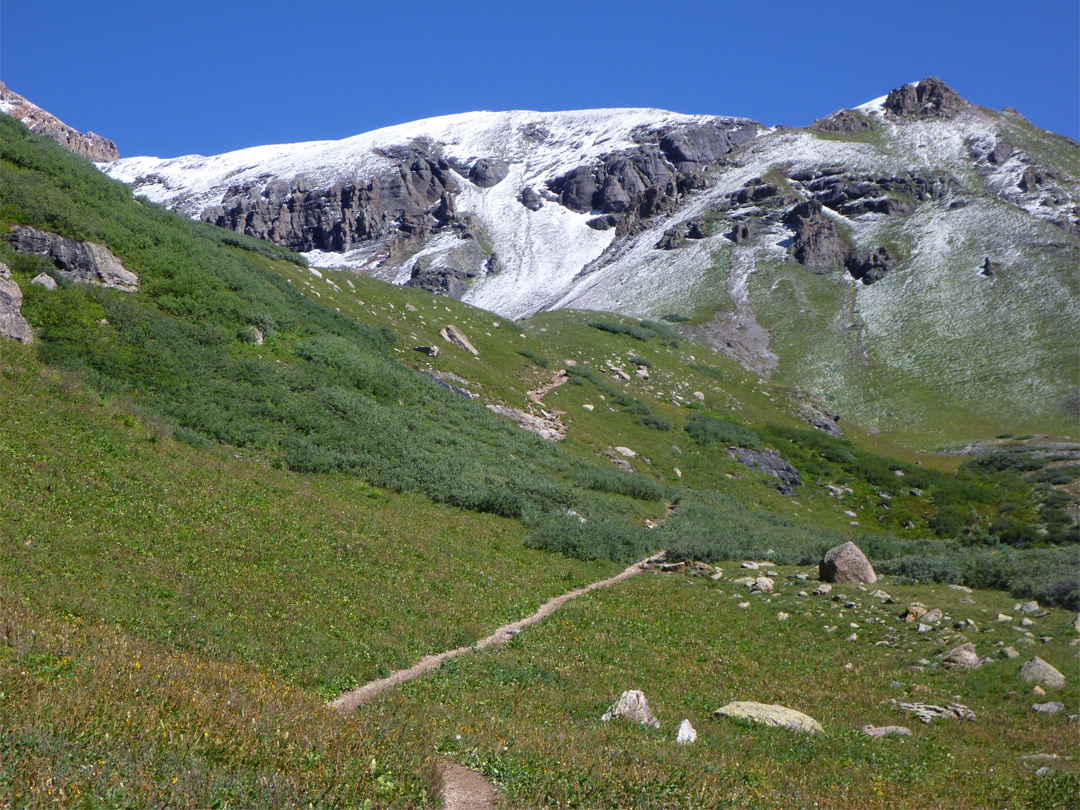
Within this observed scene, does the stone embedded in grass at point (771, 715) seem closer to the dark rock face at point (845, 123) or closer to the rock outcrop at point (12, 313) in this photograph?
the rock outcrop at point (12, 313)

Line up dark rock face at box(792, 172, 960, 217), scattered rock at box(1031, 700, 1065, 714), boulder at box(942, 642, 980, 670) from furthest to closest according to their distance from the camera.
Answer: dark rock face at box(792, 172, 960, 217)
boulder at box(942, 642, 980, 670)
scattered rock at box(1031, 700, 1065, 714)

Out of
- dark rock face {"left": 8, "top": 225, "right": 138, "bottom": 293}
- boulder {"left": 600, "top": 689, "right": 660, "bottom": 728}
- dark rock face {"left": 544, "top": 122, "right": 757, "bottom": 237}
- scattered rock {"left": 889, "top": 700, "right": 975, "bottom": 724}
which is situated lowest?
boulder {"left": 600, "top": 689, "right": 660, "bottom": 728}

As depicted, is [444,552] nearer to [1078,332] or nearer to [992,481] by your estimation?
[992,481]

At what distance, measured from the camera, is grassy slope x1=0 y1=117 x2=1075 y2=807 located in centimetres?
552

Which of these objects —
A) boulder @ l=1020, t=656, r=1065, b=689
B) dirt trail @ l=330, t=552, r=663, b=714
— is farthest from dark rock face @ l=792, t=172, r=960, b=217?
boulder @ l=1020, t=656, r=1065, b=689

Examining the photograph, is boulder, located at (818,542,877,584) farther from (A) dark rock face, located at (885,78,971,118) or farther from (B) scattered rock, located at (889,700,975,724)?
(A) dark rock face, located at (885,78,971,118)

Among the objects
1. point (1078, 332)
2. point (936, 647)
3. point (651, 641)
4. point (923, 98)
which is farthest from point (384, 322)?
point (923, 98)

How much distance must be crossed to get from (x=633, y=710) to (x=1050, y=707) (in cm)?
719

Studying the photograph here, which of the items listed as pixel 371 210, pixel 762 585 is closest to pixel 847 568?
pixel 762 585

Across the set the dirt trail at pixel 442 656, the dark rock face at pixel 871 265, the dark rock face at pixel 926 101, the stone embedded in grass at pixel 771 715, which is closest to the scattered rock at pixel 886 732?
the stone embedded in grass at pixel 771 715

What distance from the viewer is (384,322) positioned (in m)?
40.6

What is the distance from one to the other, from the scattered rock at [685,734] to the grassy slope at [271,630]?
0.39 meters

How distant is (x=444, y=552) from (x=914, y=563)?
44.7 ft

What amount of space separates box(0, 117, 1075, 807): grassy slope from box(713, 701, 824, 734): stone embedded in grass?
0.56 metres
